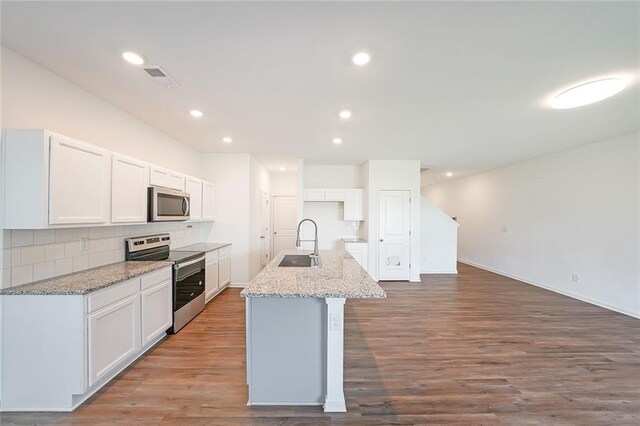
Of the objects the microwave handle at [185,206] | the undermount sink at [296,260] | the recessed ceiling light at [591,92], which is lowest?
the undermount sink at [296,260]

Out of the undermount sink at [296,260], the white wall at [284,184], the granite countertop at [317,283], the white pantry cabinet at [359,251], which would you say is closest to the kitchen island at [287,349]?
the granite countertop at [317,283]

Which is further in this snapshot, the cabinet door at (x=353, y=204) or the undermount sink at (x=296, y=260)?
the cabinet door at (x=353, y=204)

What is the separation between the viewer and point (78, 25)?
1.63m

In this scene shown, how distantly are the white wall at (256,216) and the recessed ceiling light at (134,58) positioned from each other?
→ 3114mm

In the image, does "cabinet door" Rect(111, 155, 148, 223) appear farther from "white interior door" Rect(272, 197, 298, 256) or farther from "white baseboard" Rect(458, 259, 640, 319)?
"white baseboard" Rect(458, 259, 640, 319)

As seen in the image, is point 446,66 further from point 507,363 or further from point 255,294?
point 507,363

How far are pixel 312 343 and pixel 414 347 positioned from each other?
146cm

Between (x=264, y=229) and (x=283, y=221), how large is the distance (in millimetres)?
1101

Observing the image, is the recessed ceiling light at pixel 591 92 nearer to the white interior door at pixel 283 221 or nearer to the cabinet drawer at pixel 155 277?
the cabinet drawer at pixel 155 277

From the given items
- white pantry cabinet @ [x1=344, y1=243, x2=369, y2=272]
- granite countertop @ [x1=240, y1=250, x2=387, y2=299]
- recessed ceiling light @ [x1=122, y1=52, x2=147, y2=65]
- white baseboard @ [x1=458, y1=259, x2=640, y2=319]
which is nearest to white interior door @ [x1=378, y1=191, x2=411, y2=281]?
white pantry cabinet @ [x1=344, y1=243, x2=369, y2=272]

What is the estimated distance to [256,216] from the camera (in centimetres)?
564

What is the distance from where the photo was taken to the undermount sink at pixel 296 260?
2914 millimetres

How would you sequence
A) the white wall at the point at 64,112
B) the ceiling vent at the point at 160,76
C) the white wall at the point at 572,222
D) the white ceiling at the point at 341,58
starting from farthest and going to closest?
1. the white wall at the point at 572,222
2. the ceiling vent at the point at 160,76
3. the white wall at the point at 64,112
4. the white ceiling at the point at 341,58

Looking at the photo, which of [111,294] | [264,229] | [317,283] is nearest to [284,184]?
[264,229]
